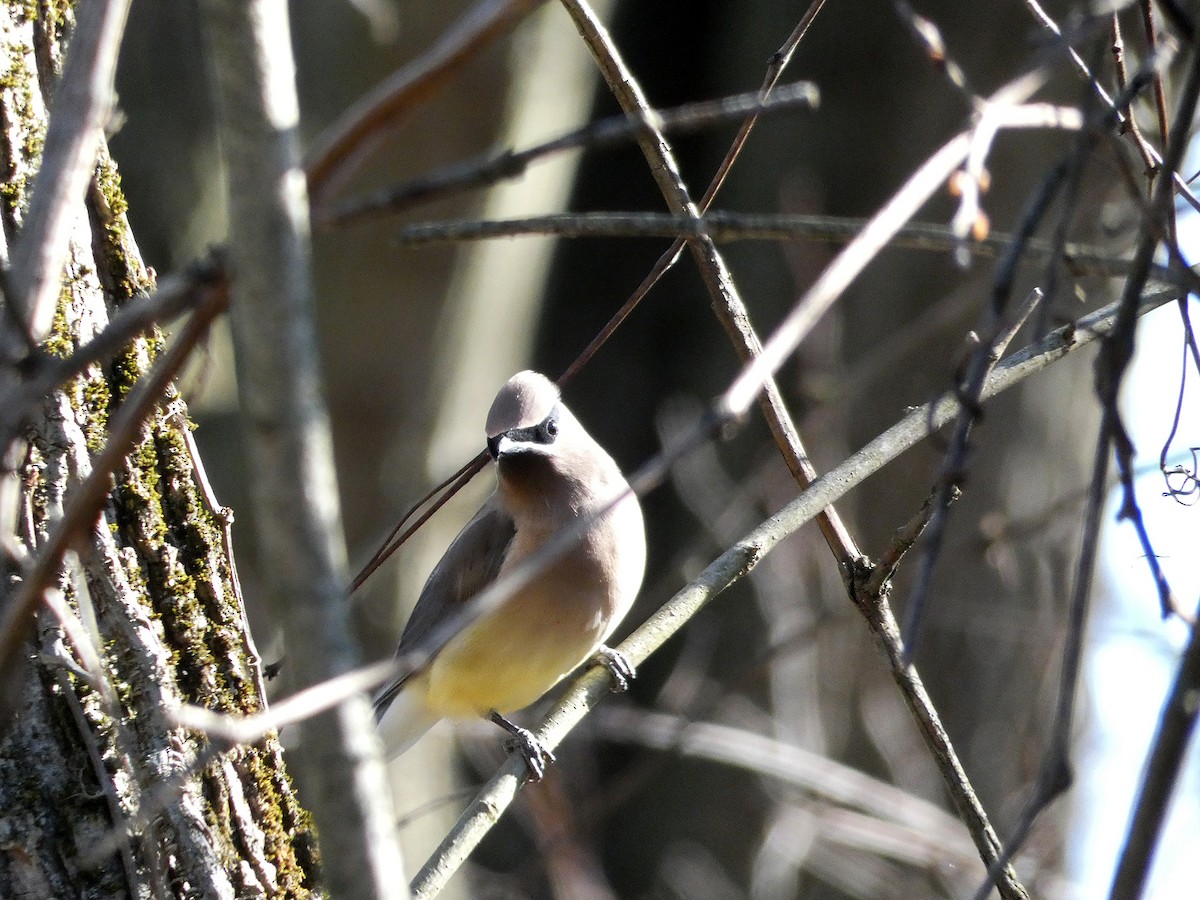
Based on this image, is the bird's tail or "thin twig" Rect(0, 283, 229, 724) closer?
"thin twig" Rect(0, 283, 229, 724)

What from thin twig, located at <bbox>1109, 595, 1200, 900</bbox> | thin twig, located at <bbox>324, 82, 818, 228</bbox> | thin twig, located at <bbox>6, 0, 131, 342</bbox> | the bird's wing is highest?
the bird's wing

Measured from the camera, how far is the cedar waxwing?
13.3ft

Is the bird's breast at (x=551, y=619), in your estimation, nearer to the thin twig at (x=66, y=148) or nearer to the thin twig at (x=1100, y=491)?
the thin twig at (x=1100, y=491)

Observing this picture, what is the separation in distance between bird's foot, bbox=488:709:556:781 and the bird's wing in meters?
0.39

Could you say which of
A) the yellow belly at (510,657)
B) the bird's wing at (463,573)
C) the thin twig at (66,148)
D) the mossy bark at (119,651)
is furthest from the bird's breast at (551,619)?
the thin twig at (66,148)

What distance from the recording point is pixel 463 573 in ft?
15.3

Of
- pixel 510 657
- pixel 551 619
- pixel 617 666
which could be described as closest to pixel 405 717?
pixel 510 657

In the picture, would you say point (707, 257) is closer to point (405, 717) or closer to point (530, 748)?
point (530, 748)

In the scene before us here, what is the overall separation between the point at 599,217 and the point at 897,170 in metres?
6.75

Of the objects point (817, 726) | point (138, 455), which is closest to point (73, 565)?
point (138, 455)

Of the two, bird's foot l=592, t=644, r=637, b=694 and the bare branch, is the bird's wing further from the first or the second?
the bare branch

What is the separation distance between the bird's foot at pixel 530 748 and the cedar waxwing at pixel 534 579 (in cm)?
1

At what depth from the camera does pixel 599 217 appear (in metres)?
1.42

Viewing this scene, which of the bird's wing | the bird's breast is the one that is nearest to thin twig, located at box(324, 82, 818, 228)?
the bird's breast
